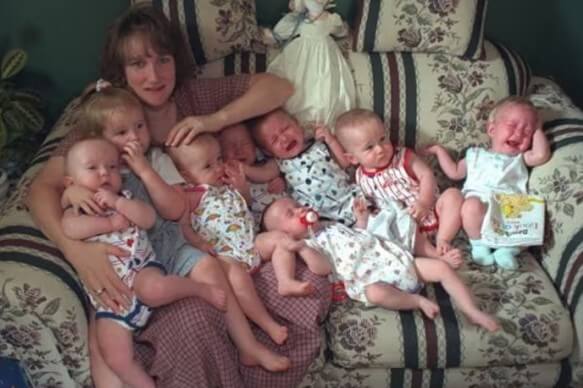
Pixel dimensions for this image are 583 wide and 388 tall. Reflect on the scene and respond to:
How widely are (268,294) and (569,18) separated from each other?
1.60 m

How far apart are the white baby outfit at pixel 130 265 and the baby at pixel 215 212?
0.59 ft

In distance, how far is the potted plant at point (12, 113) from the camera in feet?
7.82

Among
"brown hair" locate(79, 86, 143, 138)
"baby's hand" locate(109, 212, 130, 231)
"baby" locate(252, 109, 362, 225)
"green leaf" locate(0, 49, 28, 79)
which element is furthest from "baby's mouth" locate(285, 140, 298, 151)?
"green leaf" locate(0, 49, 28, 79)

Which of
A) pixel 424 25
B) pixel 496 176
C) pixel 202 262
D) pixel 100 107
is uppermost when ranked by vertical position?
pixel 424 25

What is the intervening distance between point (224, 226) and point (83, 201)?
395 mm

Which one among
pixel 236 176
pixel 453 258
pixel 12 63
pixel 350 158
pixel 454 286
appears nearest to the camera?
pixel 454 286

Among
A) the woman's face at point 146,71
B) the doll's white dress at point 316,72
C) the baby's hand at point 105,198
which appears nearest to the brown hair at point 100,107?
the woman's face at point 146,71

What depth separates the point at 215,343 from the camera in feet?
5.82

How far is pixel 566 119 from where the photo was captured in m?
2.24

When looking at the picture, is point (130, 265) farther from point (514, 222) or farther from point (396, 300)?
point (514, 222)

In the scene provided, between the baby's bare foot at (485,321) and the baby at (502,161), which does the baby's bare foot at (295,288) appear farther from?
the baby at (502,161)

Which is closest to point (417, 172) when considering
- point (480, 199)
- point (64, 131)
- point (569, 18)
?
point (480, 199)

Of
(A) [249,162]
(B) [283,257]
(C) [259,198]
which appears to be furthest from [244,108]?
(B) [283,257]

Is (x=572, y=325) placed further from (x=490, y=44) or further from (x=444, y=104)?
(x=490, y=44)
